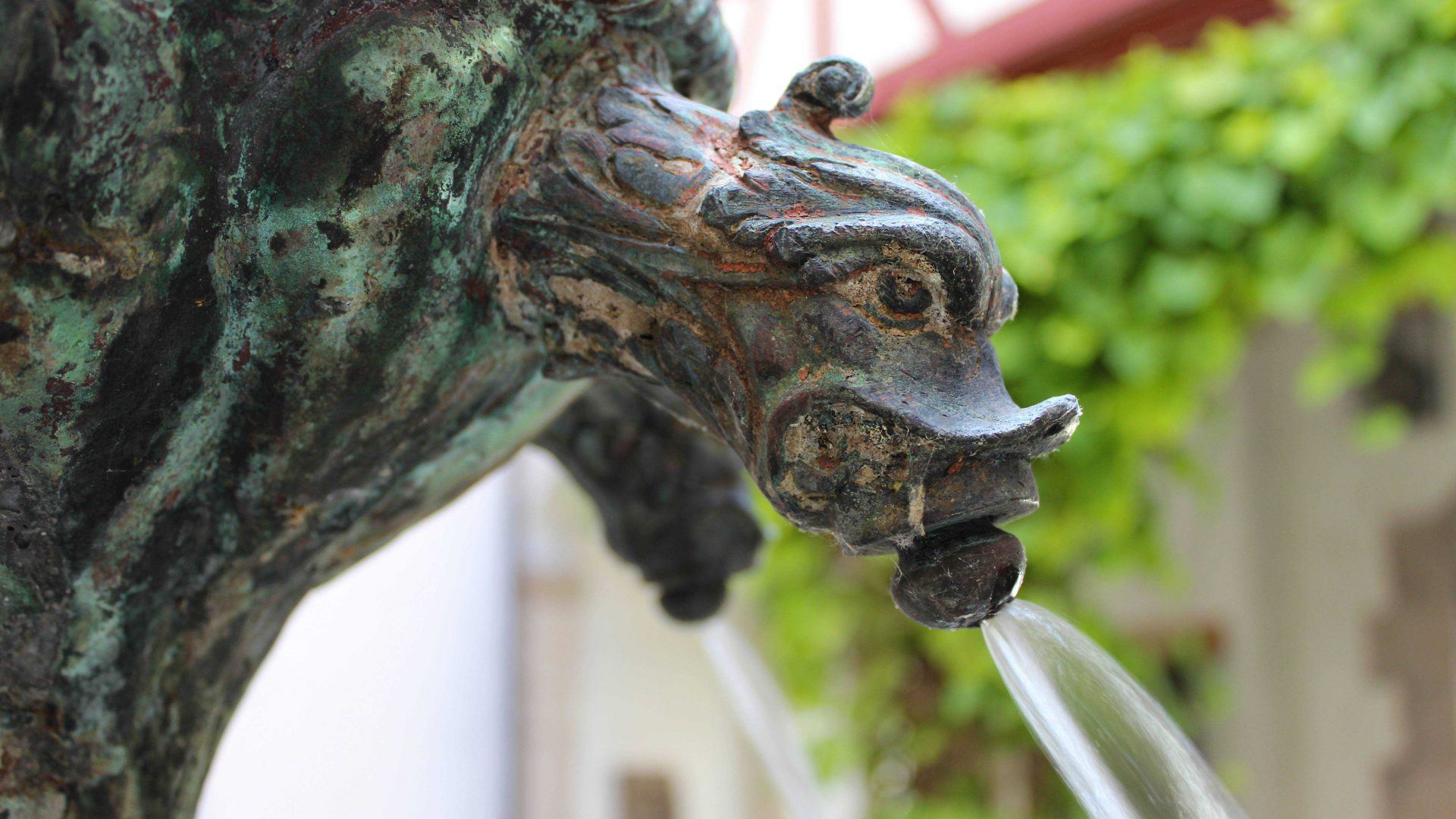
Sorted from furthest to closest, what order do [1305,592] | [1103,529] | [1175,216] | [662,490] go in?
[1305,592], [1103,529], [1175,216], [662,490]

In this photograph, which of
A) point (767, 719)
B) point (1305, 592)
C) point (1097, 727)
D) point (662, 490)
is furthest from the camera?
point (1305, 592)

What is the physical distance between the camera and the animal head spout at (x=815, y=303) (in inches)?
16.0

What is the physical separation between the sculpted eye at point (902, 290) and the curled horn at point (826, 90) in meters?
0.08

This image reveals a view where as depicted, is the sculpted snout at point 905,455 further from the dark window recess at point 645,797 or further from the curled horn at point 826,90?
the dark window recess at point 645,797

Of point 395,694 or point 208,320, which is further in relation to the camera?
point 395,694

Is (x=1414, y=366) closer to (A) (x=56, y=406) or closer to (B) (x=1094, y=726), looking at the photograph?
(B) (x=1094, y=726)

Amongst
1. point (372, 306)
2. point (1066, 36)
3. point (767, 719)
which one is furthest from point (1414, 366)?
point (372, 306)

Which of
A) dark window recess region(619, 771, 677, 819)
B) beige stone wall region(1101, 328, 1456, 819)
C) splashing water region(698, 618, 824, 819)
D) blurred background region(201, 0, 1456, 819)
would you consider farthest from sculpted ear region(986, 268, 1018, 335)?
beige stone wall region(1101, 328, 1456, 819)

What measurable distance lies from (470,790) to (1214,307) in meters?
1.21

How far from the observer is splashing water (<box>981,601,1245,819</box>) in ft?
1.59

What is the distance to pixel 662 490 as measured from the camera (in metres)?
0.67

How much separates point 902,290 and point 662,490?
0.28 metres

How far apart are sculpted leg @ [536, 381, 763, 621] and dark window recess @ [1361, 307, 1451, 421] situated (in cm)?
206

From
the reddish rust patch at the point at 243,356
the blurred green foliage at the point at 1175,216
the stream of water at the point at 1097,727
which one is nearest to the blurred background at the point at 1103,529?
the blurred green foliage at the point at 1175,216
